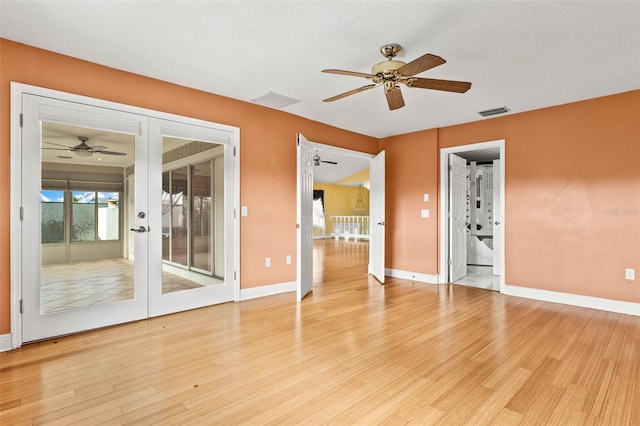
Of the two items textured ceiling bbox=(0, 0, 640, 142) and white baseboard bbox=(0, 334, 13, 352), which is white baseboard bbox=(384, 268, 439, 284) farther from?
white baseboard bbox=(0, 334, 13, 352)

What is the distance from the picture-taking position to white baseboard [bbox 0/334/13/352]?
2701 mm

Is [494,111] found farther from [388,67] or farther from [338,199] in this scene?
[338,199]

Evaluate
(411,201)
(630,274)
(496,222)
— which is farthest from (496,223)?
(630,274)

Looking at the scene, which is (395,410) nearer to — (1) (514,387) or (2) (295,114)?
(1) (514,387)

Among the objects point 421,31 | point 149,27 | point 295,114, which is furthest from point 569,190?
point 149,27

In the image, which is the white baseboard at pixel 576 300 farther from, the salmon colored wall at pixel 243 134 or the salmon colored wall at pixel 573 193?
the salmon colored wall at pixel 243 134

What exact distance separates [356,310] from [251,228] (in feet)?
5.71

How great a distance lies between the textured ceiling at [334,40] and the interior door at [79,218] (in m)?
0.66

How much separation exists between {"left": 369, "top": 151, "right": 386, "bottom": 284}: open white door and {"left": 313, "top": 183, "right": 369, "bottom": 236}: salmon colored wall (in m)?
8.43

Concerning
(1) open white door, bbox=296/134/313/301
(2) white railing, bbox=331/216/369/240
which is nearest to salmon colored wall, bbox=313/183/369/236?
(2) white railing, bbox=331/216/369/240

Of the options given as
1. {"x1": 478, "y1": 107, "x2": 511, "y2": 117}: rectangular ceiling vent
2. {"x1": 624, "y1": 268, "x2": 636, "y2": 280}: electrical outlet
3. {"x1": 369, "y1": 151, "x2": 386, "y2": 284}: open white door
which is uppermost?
{"x1": 478, "y1": 107, "x2": 511, "y2": 117}: rectangular ceiling vent

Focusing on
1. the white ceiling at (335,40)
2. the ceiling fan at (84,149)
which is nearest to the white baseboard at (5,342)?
the ceiling fan at (84,149)

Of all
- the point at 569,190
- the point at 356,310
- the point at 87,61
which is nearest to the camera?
the point at 87,61

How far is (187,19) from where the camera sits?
8.13ft
